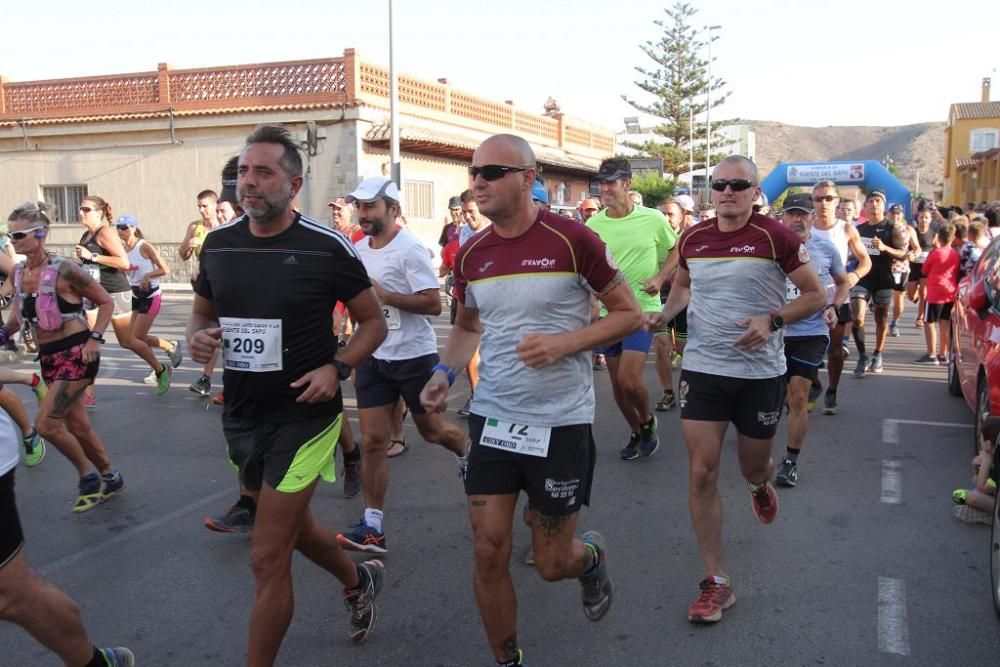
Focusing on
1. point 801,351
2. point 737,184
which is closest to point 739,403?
point 737,184

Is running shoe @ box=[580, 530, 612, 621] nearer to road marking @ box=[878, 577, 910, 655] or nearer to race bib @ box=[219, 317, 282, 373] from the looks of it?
road marking @ box=[878, 577, 910, 655]

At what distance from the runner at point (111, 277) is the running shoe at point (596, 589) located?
6332 mm

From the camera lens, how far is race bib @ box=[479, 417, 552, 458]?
321 cm

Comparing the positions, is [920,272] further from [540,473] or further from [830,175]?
[830,175]

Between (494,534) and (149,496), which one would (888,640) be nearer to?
(494,534)

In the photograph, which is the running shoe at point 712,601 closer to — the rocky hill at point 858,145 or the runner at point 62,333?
the runner at point 62,333

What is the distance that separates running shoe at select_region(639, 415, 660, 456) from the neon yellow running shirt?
33.9 inches

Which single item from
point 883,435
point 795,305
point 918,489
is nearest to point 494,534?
point 795,305

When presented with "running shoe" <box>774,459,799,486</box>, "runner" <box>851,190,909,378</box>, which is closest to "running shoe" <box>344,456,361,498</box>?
"running shoe" <box>774,459,799,486</box>

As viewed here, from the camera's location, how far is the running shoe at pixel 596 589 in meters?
3.61

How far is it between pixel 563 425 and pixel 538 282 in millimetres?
532

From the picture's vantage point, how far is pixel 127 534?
5086 millimetres

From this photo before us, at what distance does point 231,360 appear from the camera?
3.29 m

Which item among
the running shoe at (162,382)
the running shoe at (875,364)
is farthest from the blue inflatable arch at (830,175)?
the running shoe at (162,382)
